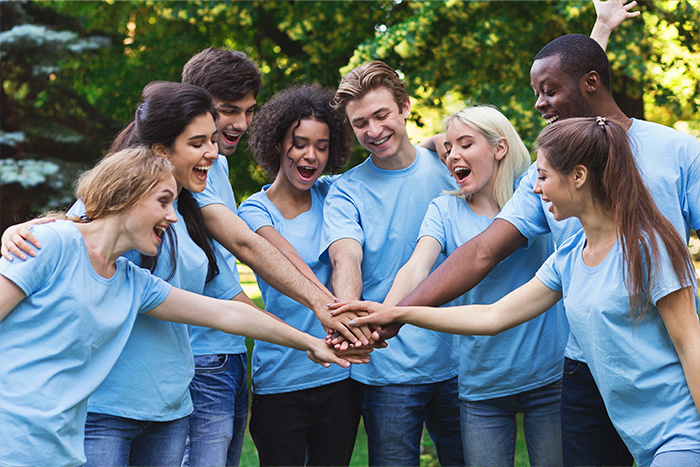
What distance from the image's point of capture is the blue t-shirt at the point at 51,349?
2.59 m

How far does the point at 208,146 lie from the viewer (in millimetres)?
3389

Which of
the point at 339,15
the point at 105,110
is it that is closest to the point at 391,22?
the point at 339,15

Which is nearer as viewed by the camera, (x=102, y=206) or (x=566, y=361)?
(x=102, y=206)

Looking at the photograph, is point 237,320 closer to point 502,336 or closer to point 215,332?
point 215,332

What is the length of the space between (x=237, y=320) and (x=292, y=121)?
1339 millimetres

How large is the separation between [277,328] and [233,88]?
1447 mm

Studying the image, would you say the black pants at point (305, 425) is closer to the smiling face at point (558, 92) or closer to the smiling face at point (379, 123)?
the smiling face at point (379, 123)

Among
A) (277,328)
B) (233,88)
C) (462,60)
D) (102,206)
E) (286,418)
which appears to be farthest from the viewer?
(462,60)

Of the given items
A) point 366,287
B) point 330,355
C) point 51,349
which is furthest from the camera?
point 366,287

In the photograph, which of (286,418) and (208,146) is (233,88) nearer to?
(208,146)

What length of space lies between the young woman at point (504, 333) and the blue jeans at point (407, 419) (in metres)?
0.17

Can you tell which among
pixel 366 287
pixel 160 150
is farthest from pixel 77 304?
pixel 366 287

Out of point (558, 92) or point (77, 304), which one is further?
point (558, 92)

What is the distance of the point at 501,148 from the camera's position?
386 cm
